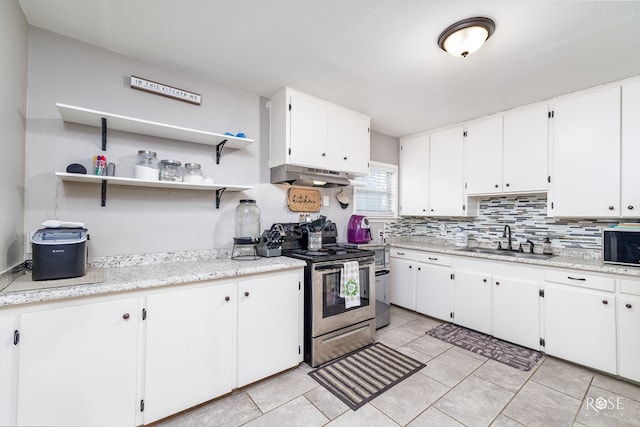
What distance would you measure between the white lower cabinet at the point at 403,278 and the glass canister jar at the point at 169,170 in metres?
2.85

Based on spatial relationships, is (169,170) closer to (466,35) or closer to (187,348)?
(187,348)

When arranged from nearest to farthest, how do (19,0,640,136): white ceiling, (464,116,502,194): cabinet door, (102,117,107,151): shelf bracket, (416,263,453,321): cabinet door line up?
(19,0,640,136): white ceiling, (102,117,107,151): shelf bracket, (464,116,502,194): cabinet door, (416,263,453,321): cabinet door

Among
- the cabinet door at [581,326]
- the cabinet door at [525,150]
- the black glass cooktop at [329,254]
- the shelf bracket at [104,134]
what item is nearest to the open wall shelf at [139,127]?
the shelf bracket at [104,134]

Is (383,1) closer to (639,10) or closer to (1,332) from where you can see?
(639,10)

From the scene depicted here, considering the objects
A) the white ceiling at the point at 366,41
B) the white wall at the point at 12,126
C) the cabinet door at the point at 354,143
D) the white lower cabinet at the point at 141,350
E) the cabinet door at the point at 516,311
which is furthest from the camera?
the cabinet door at the point at 354,143

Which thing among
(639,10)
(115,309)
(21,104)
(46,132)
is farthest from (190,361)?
(639,10)

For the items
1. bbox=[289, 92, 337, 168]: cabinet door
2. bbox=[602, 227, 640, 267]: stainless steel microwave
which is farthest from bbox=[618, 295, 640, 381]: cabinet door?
bbox=[289, 92, 337, 168]: cabinet door

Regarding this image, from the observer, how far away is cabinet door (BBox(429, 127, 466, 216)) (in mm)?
3426

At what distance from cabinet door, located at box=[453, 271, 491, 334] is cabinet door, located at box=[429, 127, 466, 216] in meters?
0.86

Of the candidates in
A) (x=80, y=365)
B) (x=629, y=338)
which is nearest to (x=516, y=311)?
(x=629, y=338)

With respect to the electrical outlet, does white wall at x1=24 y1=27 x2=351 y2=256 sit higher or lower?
higher

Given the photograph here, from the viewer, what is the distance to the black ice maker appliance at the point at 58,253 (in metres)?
1.41

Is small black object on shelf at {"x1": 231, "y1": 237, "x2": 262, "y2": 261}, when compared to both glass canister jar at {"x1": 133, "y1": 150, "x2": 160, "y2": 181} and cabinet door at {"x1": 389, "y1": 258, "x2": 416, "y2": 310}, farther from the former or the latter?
cabinet door at {"x1": 389, "y1": 258, "x2": 416, "y2": 310}

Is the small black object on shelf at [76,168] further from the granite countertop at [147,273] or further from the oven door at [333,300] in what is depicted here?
the oven door at [333,300]
